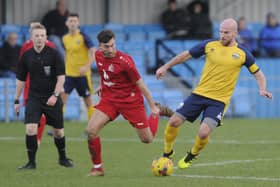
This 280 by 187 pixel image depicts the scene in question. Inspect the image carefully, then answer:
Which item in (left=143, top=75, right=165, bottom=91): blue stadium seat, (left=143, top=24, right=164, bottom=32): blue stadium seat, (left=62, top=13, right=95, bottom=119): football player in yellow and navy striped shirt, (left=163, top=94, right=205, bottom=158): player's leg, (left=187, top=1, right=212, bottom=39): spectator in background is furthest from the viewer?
(left=143, top=24, right=164, bottom=32): blue stadium seat

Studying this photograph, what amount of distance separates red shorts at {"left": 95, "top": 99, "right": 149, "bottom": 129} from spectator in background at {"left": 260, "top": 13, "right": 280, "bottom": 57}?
582 inches

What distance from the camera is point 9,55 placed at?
25312 millimetres

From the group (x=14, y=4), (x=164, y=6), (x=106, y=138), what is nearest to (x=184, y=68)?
(x=164, y=6)

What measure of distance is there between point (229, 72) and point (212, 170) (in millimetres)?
1421

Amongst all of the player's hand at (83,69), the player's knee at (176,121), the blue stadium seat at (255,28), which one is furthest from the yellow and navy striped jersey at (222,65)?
the blue stadium seat at (255,28)

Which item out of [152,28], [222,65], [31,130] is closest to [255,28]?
[152,28]

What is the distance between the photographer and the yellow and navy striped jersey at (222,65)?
13.8m

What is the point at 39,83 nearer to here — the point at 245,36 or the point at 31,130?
the point at 31,130

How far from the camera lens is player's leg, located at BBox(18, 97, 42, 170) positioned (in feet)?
46.3

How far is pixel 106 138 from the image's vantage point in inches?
779

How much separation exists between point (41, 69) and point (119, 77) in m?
1.47

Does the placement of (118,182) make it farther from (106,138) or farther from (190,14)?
(190,14)

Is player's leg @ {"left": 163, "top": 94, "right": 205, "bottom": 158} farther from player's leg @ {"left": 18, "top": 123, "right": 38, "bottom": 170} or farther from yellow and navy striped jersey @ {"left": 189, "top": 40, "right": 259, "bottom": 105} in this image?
player's leg @ {"left": 18, "top": 123, "right": 38, "bottom": 170}

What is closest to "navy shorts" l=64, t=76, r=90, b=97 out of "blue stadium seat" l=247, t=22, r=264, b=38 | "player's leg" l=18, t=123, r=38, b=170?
"player's leg" l=18, t=123, r=38, b=170
